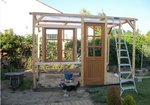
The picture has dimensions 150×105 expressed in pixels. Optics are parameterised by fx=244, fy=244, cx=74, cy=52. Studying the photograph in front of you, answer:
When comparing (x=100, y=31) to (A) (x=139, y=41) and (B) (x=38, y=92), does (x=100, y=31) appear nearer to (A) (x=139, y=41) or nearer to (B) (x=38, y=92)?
(B) (x=38, y=92)

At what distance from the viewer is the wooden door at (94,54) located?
9.05m

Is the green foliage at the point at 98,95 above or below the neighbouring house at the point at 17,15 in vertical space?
below

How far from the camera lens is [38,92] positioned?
829 centimetres

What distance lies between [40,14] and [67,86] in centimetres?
265

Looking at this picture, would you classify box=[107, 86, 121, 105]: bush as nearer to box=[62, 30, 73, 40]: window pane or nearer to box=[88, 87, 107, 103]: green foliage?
box=[88, 87, 107, 103]: green foliage

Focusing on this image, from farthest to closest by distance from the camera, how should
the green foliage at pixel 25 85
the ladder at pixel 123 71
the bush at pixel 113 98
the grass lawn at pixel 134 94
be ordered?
1. the green foliage at pixel 25 85
2. the ladder at pixel 123 71
3. the grass lawn at pixel 134 94
4. the bush at pixel 113 98

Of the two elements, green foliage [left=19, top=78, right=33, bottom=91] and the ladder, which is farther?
green foliage [left=19, top=78, right=33, bottom=91]

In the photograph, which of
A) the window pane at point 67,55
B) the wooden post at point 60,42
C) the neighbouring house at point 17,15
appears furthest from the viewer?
the neighbouring house at point 17,15

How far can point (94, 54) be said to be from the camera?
29.9 ft

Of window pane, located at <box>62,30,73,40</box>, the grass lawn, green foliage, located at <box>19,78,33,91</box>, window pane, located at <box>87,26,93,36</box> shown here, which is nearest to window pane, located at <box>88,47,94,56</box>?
window pane, located at <box>87,26,93,36</box>

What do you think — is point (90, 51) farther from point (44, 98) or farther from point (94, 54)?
point (44, 98)

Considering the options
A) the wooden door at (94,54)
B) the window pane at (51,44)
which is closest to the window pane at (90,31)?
the wooden door at (94,54)

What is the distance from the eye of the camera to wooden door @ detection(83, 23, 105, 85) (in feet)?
29.7

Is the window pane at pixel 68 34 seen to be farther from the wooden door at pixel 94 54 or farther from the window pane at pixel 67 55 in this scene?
the wooden door at pixel 94 54
